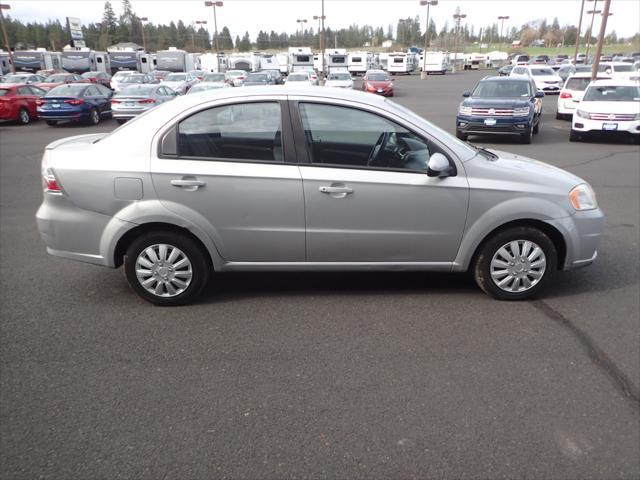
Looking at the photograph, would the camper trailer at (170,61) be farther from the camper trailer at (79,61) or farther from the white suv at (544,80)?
the white suv at (544,80)

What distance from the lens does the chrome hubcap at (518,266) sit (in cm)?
454

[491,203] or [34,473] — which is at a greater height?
[491,203]

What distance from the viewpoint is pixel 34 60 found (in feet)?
159

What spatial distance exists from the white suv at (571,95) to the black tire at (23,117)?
20257mm

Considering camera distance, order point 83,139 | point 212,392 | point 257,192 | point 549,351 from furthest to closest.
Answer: point 83,139 → point 257,192 → point 549,351 → point 212,392

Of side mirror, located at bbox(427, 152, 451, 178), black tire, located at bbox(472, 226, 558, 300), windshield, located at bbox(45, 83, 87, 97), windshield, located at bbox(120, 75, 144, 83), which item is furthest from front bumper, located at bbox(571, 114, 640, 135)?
windshield, located at bbox(120, 75, 144, 83)

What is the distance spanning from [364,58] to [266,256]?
198 feet

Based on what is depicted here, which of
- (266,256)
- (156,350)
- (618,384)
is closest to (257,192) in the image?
(266,256)

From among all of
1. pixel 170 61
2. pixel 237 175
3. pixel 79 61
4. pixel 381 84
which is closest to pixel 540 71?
pixel 381 84

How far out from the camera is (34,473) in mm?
2631

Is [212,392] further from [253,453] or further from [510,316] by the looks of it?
[510,316]

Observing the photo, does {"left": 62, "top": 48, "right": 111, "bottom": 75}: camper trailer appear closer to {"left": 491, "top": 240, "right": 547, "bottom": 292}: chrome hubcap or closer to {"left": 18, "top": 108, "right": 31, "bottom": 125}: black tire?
{"left": 18, "top": 108, "right": 31, "bottom": 125}: black tire

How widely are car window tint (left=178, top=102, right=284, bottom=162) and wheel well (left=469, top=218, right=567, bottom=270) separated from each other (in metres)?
1.87

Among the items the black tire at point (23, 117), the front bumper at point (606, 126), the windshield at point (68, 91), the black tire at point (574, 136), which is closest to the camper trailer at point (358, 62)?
the windshield at point (68, 91)
